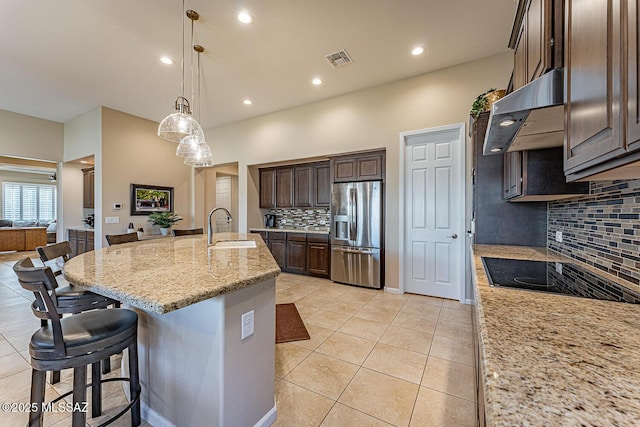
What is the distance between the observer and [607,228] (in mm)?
1498

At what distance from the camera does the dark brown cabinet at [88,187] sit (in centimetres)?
577

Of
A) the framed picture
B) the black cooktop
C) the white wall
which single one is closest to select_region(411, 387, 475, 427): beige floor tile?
the black cooktop

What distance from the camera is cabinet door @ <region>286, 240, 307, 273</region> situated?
16.0 ft

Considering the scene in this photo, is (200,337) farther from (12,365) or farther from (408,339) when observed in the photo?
(12,365)

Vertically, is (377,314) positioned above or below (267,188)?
below

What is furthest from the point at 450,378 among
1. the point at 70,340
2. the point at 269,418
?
the point at 70,340

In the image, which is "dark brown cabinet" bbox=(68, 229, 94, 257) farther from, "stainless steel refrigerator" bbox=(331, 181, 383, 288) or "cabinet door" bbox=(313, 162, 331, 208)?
"stainless steel refrigerator" bbox=(331, 181, 383, 288)

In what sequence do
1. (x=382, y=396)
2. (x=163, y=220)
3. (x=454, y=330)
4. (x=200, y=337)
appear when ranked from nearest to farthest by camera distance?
(x=200, y=337), (x=382, y=396), (x=454, y=330), (x=163, y=220)

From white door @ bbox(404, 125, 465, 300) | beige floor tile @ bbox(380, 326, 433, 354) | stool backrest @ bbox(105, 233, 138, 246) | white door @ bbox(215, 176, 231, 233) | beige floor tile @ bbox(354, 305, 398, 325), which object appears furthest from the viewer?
white door @ bbox(215, 176, 231, 233)

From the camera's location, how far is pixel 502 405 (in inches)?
18.2

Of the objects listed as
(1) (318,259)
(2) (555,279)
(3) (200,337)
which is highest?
(2) (555,279)

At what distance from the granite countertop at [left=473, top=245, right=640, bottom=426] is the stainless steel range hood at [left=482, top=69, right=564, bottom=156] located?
773 millimetres

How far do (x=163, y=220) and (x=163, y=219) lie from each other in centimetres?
2

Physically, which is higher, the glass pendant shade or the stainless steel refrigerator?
the glass pendant shade
